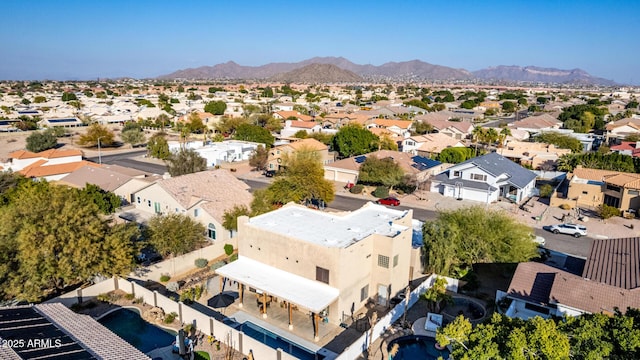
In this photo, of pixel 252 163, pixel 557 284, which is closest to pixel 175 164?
pixel 252 163

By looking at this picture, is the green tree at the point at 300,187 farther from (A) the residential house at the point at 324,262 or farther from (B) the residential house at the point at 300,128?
(B) the residential house at the point at 300,128

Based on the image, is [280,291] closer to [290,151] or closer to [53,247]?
[53,247]

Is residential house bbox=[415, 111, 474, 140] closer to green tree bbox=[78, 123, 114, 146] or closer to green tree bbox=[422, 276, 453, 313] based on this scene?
green tree bbox=[422, 276, 453, 313]

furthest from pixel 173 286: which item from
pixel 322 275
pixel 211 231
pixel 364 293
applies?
pixel 364 293

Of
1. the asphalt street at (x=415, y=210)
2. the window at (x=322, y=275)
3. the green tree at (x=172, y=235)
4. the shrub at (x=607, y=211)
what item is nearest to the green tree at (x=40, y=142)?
the asphalt street at (x=415, y=210)

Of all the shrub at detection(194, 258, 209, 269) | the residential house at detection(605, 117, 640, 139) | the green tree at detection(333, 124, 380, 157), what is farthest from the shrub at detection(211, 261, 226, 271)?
the residential house at detection(605, 117, 640, 139)

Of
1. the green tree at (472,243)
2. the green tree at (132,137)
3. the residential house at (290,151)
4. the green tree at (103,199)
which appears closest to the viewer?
the green tree at (472,243)

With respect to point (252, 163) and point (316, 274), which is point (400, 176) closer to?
point (252, 163)
